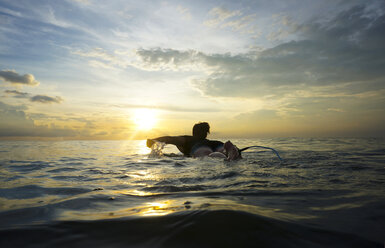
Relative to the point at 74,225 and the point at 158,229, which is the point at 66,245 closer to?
the point at 74,225

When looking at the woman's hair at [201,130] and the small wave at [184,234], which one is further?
the woman's hair at [201,130]

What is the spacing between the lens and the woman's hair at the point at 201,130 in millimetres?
9773

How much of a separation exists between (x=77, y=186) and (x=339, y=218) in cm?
475

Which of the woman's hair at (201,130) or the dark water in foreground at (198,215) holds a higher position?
the woman's hair at (201,130)

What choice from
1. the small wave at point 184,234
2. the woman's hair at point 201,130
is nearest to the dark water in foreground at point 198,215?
the small wave at point 184,234

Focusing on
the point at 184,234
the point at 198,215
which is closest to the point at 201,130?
the point at 198,215

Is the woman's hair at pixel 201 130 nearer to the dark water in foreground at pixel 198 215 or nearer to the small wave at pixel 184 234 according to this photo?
the dark water in foreground at pixel 198 215

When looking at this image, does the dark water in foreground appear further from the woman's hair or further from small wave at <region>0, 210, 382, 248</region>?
the woman's hair

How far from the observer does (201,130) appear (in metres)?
9.80

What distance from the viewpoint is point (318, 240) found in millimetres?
1842

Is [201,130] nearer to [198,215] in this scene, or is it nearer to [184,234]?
[198,215]

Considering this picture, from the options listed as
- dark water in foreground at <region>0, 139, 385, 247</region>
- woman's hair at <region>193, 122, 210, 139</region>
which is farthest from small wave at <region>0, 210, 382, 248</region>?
woman's hair at <region>193, 122, 210, 139</region>

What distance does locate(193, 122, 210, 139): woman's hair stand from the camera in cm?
977

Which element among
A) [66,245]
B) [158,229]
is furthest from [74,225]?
[158,229]
